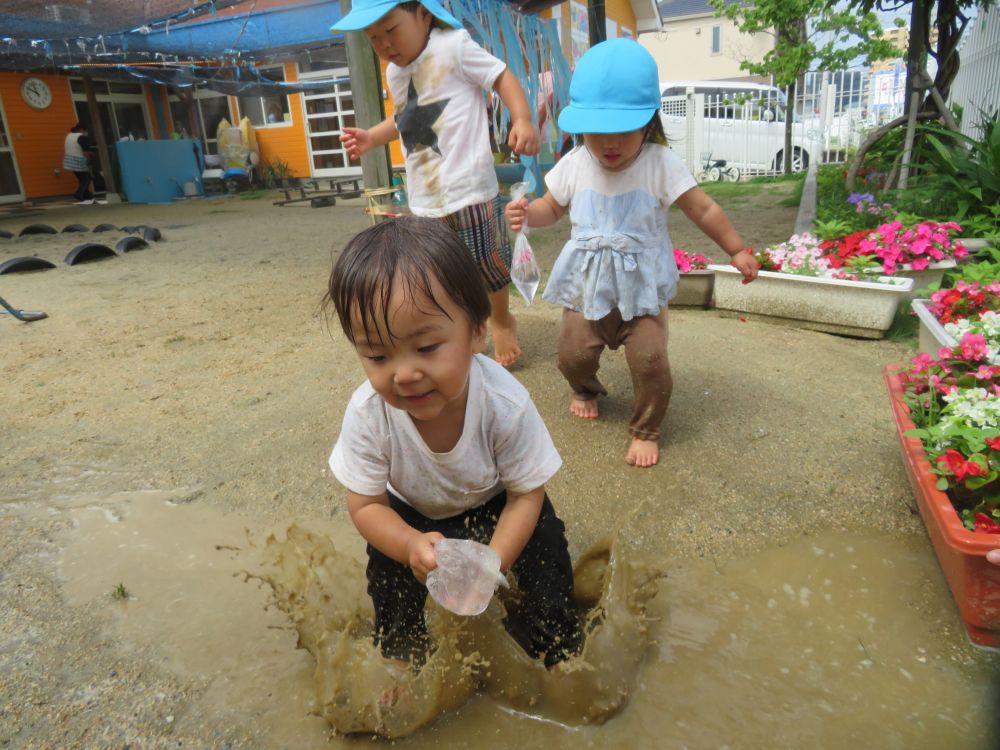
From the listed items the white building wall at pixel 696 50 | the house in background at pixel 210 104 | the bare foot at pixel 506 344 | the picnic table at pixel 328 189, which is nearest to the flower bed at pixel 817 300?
the bare foot at pixel 506 344

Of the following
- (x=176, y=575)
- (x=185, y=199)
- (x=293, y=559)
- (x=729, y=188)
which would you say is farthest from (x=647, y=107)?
(x=185, y=199)

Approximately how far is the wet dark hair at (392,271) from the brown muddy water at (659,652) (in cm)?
82

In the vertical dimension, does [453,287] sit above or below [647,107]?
below

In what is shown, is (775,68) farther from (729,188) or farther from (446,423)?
(446,423)

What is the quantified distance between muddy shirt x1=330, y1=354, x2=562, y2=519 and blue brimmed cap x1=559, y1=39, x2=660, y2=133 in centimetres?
121

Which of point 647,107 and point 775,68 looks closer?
point 647,107

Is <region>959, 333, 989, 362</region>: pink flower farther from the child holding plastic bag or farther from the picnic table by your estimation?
the picnic table

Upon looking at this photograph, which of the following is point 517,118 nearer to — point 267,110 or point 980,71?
point 980,71

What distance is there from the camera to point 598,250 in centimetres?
283

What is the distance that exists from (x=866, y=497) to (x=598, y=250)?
132 centimetres

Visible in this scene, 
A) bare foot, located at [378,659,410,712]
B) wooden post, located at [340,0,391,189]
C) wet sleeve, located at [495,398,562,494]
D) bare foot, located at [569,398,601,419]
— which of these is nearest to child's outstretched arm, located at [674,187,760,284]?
bare foot, located at [569,398,601,419]

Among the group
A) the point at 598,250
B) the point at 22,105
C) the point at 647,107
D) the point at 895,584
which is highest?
the point at 22,105

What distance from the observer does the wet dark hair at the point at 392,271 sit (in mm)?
1462

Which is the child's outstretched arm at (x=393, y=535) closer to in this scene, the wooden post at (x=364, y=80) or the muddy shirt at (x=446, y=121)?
the muddy shirt at (x=446, y=121)
